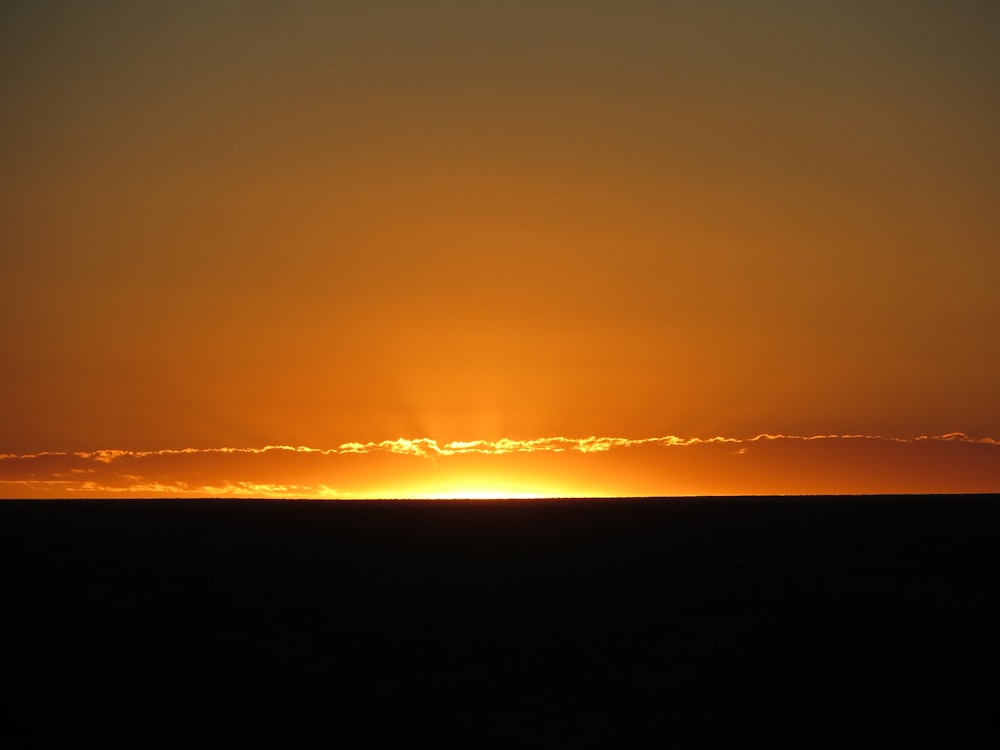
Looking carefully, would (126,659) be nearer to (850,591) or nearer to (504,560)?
(504,560)

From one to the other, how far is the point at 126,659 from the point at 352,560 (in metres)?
7.12

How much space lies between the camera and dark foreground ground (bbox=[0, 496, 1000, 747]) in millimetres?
20062

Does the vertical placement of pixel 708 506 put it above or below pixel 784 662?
above

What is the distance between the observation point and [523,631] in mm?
24203

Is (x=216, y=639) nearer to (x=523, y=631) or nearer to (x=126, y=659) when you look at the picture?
(x=126, y=659)

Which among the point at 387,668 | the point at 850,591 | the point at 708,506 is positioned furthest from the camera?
the point at 708,506

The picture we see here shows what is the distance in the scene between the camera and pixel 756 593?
86.9 ft

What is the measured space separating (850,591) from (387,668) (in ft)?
34.1

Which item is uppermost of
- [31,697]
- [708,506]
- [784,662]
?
[708,506]

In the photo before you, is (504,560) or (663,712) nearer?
(663,712)

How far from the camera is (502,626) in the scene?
964 inches

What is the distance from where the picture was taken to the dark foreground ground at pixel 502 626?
2006 centimetres

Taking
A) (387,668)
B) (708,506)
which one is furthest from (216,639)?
(708,506)

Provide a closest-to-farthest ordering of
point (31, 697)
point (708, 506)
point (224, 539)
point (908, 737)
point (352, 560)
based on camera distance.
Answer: point (908, 737) < point (31, 697) < point (352, 560) < point (224, 539) < point (708, 506)
